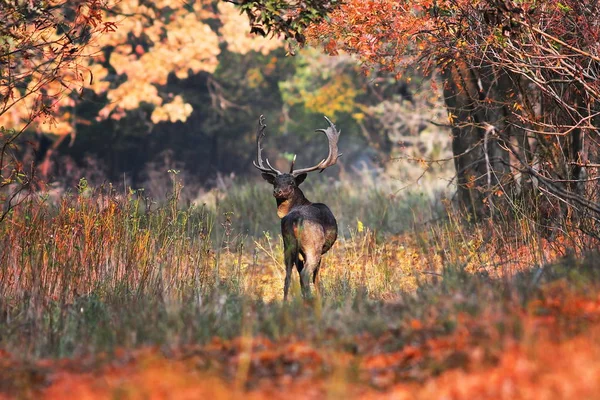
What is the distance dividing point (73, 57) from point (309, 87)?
24416 mm

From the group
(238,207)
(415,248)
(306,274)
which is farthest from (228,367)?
(238,207)

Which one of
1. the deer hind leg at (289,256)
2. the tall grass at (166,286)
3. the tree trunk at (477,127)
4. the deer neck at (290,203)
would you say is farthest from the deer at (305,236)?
the tree trunk at (477,127)

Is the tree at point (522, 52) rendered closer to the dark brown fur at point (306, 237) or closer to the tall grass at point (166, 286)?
the tall grass at point (166, 286)

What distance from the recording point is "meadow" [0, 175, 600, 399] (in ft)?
17.8

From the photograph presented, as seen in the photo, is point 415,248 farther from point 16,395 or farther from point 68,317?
point 16,395

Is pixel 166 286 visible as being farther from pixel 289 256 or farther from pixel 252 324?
pixel 252 324

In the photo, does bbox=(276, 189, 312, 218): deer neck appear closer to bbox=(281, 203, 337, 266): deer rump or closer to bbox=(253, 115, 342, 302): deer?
bbox=(253, 115, 342, 302): deer

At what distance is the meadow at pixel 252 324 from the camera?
5.43 metres

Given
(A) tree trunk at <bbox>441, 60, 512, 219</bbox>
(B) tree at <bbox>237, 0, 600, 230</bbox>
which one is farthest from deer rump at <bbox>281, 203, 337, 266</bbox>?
(A) tree trunk at <bbox>441, 60, 512, 219</bbox>

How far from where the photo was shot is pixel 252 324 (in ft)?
23.6

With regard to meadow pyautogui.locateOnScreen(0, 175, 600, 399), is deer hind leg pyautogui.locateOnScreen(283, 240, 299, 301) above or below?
above

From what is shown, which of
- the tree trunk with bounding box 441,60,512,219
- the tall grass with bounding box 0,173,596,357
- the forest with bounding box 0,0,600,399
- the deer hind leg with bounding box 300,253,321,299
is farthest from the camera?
the tree trunk with bounding box 441,60,512,219

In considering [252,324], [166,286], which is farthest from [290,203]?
[252,324]

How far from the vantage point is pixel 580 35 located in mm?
10453
